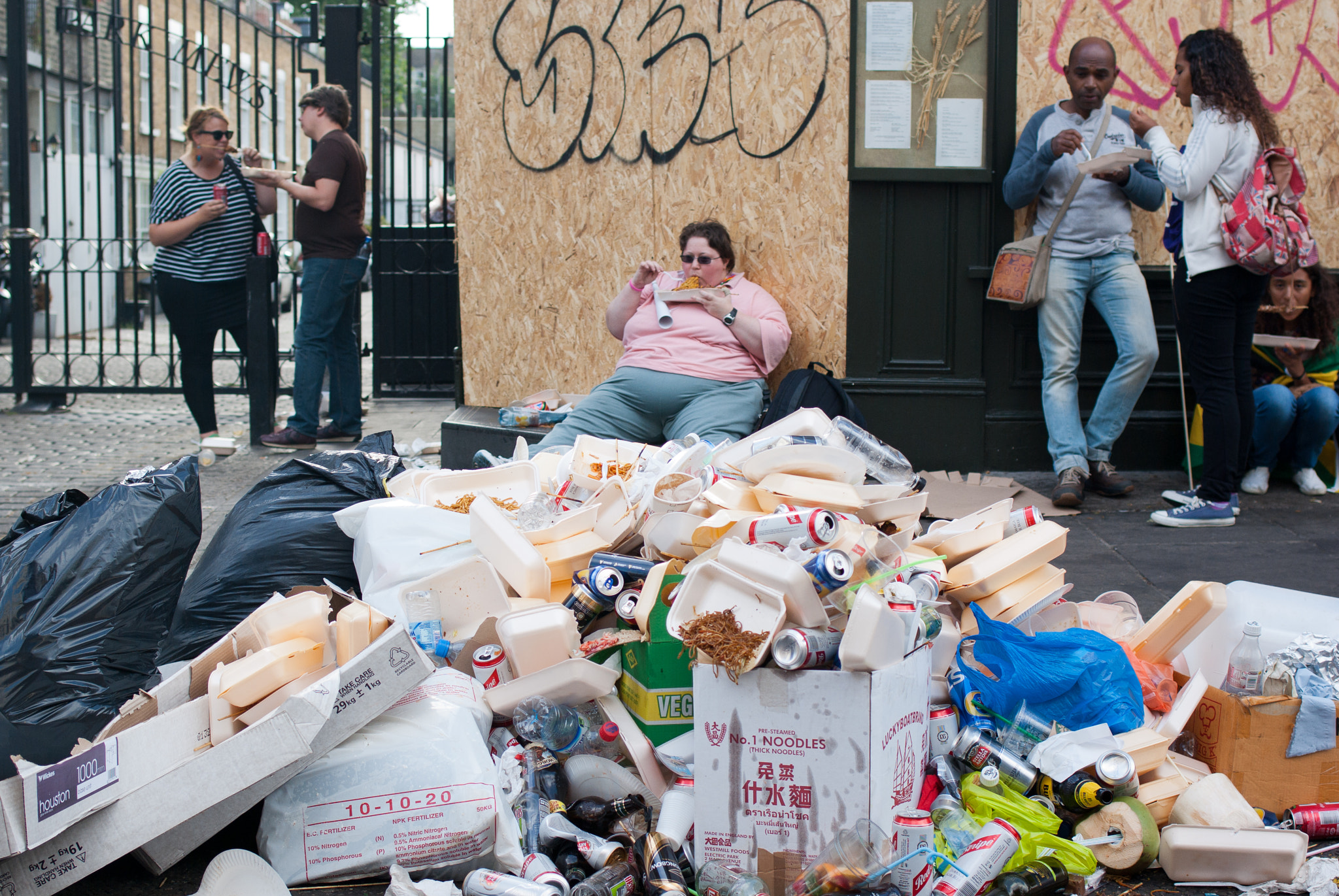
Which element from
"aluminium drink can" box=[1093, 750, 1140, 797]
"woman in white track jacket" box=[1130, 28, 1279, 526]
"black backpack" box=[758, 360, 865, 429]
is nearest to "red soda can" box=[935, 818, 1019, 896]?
"aluminium drink can" box=[1093, 750, 1140, 797]

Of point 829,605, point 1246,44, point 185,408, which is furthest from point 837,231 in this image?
point 185,408

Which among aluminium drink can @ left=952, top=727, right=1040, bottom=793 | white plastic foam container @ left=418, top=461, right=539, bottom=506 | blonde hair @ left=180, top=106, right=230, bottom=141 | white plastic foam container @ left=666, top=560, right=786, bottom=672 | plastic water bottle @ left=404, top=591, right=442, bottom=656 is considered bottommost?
aluminium drink can @ left=952, top=727, right=1040, bottom=793

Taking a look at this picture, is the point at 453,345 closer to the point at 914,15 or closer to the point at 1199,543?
the point at 914,15

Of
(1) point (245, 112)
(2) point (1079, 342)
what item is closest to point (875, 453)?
(2) point (1079, 342)

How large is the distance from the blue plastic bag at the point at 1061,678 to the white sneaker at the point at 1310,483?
3.18 m

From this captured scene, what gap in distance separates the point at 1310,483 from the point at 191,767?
503cm

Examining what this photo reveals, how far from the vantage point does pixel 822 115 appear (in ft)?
18.0

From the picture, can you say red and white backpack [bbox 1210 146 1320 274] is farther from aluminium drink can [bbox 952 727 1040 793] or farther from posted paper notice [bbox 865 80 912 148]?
aluminium drink can [bbox 952 727 1040 793]

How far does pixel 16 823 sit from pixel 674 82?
14.9 feet

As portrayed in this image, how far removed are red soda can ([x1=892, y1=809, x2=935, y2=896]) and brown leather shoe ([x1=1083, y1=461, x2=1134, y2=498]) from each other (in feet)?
11.1

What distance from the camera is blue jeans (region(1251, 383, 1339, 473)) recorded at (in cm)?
516

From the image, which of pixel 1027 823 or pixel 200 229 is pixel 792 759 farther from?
pixel 200 229

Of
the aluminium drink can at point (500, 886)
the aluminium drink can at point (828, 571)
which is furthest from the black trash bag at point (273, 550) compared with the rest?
the aluminium drink can at point (828, 571)

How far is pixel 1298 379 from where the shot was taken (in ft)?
17.3
